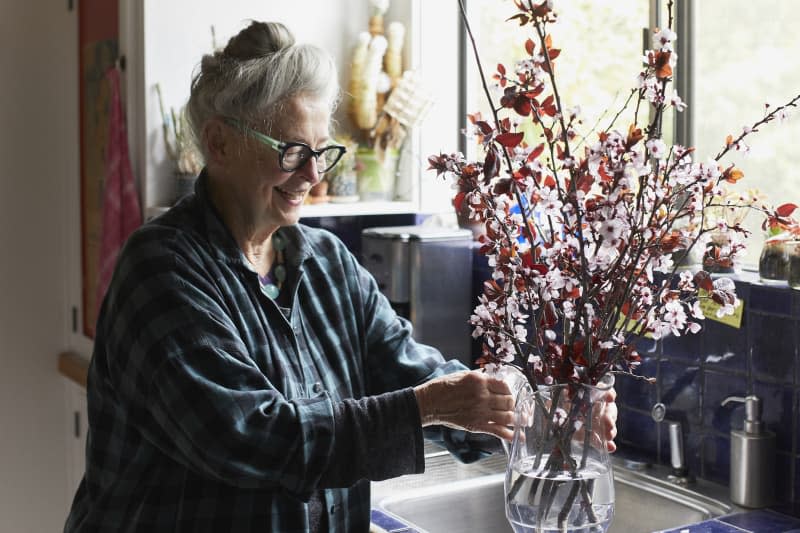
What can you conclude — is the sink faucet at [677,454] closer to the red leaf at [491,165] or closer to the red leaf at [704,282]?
the red leaf at [704,282]

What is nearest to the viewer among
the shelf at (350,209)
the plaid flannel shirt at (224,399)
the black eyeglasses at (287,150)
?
the plaid flannel shirt at (224,399)

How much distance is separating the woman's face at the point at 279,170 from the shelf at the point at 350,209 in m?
0.97

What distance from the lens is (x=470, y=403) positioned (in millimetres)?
1335

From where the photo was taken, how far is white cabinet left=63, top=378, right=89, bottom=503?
2.94 meters

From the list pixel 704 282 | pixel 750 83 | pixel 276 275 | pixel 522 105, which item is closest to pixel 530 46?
pixel 522 105

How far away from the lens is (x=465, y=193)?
3.72ft

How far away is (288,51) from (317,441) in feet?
2.00

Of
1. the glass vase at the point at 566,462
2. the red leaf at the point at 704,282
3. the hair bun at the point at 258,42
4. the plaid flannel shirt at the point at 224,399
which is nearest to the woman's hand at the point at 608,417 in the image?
the glass vase at the point at 566,462

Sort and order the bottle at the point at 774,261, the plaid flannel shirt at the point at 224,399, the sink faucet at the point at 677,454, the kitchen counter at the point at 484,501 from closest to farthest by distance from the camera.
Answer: the plaid flannel shirt at the point at 224,399
the kitchen counter at the point at 484,501
the bottle at the point at 774,261
the sink faucet at the point at 677,454

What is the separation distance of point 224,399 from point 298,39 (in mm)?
1610

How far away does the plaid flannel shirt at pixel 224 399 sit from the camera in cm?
130

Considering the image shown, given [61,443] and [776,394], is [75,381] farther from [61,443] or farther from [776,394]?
[776,394]

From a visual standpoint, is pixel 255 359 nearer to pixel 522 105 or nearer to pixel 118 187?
pixel 522 105

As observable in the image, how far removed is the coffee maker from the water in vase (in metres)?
1.39
